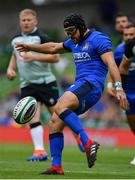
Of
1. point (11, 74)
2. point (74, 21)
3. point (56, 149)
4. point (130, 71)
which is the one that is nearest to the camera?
point (56, 149)

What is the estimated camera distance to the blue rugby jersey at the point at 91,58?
9.95 m

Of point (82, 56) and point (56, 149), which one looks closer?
point (56, 149)

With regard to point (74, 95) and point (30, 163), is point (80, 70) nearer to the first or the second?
point (74, 95)

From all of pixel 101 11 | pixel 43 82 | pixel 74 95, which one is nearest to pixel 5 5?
pixel 101 11

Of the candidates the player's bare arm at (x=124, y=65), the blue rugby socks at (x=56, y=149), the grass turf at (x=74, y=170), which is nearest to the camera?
the grass turf at (x=74, y=170)

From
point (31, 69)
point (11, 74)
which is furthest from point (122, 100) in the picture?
point (31, 69)

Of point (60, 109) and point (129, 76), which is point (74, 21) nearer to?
point (60, 109)

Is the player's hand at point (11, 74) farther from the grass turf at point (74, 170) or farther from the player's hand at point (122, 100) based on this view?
the player's hand at point (122, 100)

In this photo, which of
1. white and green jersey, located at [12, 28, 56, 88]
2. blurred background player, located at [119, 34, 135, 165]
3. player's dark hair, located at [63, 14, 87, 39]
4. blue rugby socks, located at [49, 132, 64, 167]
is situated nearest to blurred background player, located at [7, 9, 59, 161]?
white and green jersey, located at [12, 28, 56, 88]

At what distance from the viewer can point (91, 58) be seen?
1005cm

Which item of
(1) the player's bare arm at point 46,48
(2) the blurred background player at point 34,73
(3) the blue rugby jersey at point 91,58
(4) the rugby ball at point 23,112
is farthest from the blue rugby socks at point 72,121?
(2) the blurred background player at point 34,73

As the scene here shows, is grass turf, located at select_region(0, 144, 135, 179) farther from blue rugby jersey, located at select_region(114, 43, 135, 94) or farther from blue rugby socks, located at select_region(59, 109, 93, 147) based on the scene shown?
blue rugby jersey, located at select_region(114, 43, 135, 94)

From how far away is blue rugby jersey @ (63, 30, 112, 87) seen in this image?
995cm

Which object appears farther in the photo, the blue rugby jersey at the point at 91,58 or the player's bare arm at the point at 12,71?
the player's bare arm at the point at 12,71
